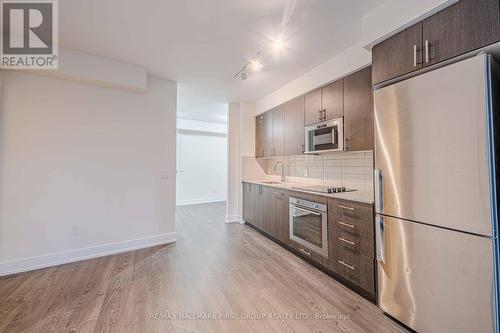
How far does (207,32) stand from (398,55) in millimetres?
1844

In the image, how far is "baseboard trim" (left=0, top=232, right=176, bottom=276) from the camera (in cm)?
243

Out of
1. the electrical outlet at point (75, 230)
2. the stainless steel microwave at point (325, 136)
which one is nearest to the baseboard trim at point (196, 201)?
the electrical outlet at point (75, 230)

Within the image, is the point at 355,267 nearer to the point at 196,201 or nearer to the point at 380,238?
the point at 380,238

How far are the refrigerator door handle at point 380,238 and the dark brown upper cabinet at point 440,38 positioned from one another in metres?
1.23

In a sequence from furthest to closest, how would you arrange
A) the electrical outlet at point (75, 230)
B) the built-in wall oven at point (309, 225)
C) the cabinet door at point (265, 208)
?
the cabinet door at point (265, 208), the electrical outlet at point (75, 230), the built-in wall oven at point (309, 225)

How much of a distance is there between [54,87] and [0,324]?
2.58 meters

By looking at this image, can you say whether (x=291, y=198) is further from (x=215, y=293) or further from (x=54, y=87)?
(x=54, y=87)

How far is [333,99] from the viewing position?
2721mm

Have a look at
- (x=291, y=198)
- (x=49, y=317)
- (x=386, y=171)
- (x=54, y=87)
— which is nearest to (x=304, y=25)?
(x=386, y=171)

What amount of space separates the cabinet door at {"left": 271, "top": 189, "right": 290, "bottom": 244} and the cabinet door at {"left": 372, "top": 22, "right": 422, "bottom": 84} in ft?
6.24

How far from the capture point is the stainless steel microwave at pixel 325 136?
2607 millimetres

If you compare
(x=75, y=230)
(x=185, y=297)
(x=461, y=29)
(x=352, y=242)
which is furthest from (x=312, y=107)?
(x=75, y=230)

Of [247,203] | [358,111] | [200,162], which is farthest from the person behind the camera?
[200,162]

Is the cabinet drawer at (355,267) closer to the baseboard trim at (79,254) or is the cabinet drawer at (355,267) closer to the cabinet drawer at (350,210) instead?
the cabinet drawer at (350,210)
